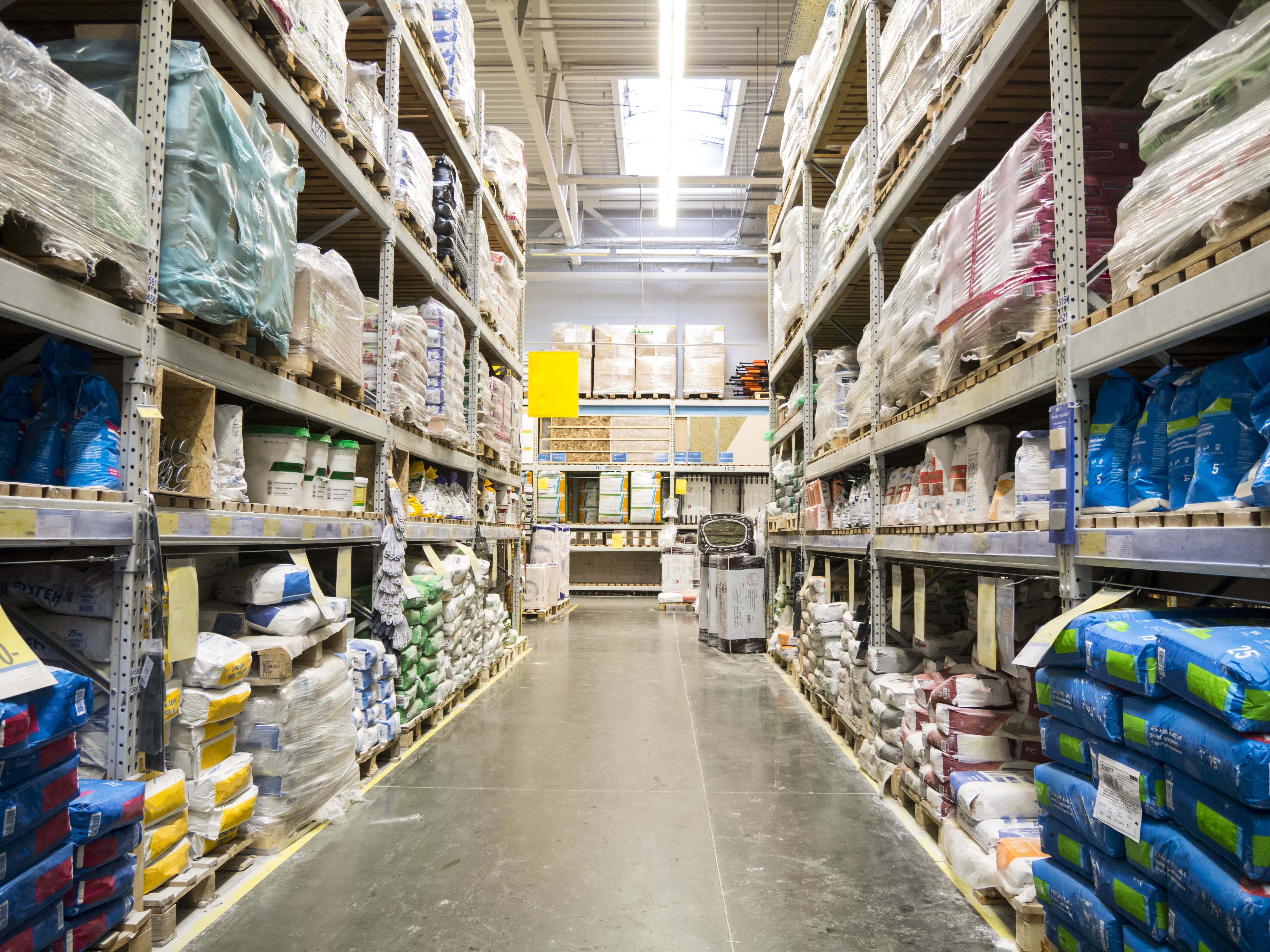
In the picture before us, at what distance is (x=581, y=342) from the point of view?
16844 millimetres

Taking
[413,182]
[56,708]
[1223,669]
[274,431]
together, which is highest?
[413,182]

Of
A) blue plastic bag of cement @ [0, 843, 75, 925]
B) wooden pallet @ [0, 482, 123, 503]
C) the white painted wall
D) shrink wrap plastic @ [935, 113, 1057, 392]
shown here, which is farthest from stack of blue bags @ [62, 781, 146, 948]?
the white painted wall

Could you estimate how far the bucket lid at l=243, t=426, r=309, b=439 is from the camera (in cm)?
397

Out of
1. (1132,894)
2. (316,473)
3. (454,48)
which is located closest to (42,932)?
(316,473)

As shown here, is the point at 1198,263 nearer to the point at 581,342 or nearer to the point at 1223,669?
the point at 1223,669

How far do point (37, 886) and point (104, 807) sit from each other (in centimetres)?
29

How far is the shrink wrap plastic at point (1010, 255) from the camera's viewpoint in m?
3.02

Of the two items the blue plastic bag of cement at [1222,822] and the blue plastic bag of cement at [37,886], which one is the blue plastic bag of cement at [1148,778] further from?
the blue plastic bag of cement at [37,886]

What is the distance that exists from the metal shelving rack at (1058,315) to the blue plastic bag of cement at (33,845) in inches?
120

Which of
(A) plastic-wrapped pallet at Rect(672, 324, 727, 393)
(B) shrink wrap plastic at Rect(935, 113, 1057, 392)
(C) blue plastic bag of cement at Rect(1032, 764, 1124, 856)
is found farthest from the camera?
(A) plastic-wrapped pallet at Rect(672, 324, 727, 393)

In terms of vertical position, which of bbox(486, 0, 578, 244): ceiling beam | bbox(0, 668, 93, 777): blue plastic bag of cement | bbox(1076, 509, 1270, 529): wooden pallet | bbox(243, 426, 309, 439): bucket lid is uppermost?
bbox(486, 0, 578, 244): ceiling beam

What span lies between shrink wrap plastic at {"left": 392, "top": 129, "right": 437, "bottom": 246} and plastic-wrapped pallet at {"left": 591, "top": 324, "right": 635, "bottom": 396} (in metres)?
10.7

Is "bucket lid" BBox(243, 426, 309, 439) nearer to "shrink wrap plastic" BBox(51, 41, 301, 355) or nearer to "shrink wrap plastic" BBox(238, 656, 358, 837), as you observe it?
"shrink wrap plastic" BBox(51, 41, 301, 355)

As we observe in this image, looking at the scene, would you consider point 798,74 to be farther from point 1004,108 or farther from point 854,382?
point 1004,108
